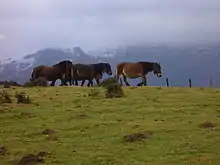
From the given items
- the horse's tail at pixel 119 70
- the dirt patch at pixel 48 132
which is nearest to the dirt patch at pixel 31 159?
the dirt patch at pixel 48 132

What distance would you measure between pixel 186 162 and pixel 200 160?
1.16 feet

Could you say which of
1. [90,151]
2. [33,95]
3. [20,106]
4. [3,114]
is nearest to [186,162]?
[90,151]

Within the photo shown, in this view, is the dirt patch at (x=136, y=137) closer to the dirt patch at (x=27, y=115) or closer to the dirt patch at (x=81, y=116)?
the dirt patch at (x=81, y=116)

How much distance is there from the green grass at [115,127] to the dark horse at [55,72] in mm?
12198

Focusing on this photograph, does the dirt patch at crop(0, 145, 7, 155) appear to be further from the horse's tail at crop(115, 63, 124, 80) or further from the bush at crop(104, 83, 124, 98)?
the horse's tail at crop(115, 63, 124, 80)

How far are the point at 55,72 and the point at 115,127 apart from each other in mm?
21809

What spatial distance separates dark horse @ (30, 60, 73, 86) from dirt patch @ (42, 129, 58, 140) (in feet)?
69.6

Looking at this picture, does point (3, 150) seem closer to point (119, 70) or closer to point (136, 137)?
point (136, 137)

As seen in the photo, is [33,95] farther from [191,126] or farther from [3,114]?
[191,126]

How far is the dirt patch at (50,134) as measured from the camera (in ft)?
54.0

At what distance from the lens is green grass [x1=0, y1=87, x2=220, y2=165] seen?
45.8 feet

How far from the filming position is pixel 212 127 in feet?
55.7

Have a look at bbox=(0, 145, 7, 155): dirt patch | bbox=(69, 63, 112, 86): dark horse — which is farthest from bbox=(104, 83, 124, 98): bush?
bbox=(69, 63, 112, 86): dark horse

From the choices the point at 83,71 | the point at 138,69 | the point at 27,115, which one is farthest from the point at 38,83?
the point at 27,115
